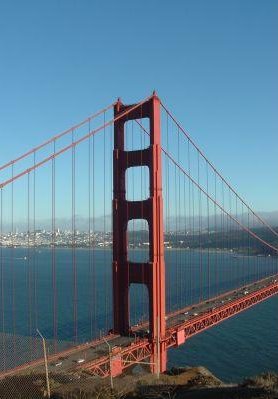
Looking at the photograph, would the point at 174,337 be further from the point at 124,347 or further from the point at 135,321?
the point at 135,321

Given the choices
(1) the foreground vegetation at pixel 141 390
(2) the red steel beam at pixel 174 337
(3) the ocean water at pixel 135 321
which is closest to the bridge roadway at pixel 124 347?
(2) the red steel beam at pixel 174 337

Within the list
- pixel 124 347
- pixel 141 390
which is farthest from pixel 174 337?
pixel 141 390

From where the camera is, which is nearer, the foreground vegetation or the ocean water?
the foreground vegetation

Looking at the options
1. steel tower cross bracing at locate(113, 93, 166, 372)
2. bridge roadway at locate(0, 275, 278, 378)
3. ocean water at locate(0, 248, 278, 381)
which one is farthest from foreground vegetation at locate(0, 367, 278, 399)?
steel tower cross bracing at locate(113, 93, 166, 372)

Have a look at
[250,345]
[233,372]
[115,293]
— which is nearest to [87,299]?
[250,345]

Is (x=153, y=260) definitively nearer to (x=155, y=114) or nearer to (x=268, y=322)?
(x=155, y=114)

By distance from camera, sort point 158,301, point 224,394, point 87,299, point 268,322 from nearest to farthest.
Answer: point 224,394 → point 158,301 → point 268,322 → point 87,299

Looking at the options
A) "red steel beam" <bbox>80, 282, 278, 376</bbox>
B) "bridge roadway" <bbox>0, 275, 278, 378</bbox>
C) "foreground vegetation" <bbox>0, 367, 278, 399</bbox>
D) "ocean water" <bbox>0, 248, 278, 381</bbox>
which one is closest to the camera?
"foreground vegetation" <bbox>0, 367, 278, 399</bbox>

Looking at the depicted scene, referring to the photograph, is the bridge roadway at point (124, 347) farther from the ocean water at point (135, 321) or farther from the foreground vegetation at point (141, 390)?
the ocean water at point (135, 321)

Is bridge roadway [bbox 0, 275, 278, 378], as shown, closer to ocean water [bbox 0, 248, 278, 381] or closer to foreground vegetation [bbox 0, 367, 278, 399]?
foreground vegetation [bbox 0, 367, 278, 399]
